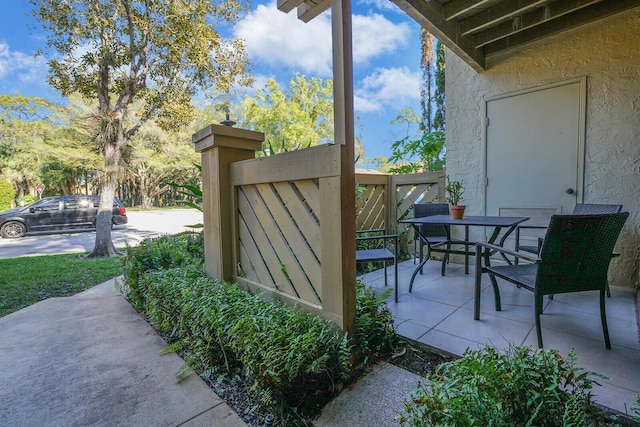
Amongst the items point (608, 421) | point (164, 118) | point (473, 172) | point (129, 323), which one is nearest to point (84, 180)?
point (164, 118)

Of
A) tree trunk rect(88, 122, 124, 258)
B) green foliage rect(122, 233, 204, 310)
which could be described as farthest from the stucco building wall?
tree trunk rect(88, 122, 124, 258)

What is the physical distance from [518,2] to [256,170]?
273cm

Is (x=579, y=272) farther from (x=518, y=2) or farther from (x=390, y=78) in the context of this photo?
(x=390, y=78)

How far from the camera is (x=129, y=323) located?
2.44m

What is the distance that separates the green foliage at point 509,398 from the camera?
2.78ft

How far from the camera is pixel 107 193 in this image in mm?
5711

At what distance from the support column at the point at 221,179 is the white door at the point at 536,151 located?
2739 mm

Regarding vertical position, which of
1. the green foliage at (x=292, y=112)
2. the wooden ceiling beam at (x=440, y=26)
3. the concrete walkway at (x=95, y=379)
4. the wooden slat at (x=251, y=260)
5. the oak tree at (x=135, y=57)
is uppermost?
the green foliage at (x=292, y=112)

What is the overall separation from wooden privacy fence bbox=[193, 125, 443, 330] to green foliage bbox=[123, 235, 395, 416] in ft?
0.57

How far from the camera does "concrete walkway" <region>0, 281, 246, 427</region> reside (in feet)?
4.43

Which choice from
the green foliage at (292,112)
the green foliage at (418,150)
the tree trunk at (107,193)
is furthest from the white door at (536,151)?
the green foliage at (292,112)

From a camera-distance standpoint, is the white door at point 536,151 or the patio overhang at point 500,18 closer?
the patio overhang at point 500,18

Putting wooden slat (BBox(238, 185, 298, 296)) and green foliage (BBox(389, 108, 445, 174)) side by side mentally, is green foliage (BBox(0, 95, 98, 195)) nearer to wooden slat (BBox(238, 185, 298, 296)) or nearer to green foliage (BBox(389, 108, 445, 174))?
green foliage (BBox(389, 108, 445, 174))

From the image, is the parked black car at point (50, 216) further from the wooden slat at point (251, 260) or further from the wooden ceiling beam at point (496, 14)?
the wooden ceiling beam at point (496, 14)
